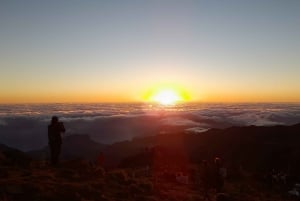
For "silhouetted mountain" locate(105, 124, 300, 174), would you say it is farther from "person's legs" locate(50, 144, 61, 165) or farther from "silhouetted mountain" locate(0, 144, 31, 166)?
"person's legs" locate(50, 144, 61, 165)

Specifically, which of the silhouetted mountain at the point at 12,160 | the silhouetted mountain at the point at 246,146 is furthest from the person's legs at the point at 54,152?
the silhouetted mountain at the point at 246,146

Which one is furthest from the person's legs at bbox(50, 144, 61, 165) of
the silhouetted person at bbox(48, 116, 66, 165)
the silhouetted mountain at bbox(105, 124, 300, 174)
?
the silhouetted mountain at bbox(105, 124, 300, 174)

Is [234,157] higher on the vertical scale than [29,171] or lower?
lower

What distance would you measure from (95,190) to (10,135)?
183 metres

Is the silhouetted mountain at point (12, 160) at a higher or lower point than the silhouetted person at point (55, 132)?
lower

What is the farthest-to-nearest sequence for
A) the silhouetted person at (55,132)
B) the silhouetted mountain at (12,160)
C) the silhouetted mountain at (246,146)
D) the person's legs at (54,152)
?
the silhouetted mountain at (246,146), the silhouetted mountain at (12,160), the person's legs at (54,152), the silhouetted person at (55,132)

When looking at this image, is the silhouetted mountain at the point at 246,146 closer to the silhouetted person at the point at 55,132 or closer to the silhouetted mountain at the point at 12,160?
the silhouetted mountain at the point at 12,160

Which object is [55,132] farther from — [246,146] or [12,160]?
[246,146]

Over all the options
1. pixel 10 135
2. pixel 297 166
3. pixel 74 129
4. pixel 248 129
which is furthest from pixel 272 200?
pixel 10 135

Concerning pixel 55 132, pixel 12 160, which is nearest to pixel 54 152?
pixel 55 132

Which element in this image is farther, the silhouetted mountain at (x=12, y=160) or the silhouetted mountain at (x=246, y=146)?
the silhouetted mountain at (x=246, y=146)

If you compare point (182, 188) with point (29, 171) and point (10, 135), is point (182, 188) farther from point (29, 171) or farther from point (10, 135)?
point (10, 135)

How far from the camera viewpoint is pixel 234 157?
2687 inches

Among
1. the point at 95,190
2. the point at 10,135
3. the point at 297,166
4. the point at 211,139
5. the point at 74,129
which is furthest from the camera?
the point at 10,135
